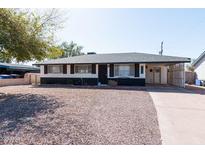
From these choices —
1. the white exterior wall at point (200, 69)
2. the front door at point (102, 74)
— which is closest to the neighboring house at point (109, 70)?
the front door at point (102, 74)

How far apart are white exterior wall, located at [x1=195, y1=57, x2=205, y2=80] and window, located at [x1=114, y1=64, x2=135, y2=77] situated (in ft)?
35.7

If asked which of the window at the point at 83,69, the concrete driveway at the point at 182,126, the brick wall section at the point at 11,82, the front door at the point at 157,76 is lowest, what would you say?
the concrete driveway at the point at 182,126

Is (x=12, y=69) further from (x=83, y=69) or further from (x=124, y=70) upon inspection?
(x=124, y=70)

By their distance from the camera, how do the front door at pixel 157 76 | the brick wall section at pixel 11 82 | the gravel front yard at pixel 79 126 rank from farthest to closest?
the front door at pixel 157 76, the brick wall section at pixel 11 82, the gravel front yard at pixel 79 126

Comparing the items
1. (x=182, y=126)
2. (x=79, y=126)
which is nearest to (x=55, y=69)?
(x=79, y=126)

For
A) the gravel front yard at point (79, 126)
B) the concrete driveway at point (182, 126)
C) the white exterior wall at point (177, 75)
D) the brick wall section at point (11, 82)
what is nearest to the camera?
the gravel front yard at point (79, 126)

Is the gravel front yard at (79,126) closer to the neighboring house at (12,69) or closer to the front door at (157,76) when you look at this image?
the front door at (157,76)

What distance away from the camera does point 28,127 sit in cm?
534

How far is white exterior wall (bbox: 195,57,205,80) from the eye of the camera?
2400cm

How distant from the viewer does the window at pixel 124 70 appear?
18.6 m

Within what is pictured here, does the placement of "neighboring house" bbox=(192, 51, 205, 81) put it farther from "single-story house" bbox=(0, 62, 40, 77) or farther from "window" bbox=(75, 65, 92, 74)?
"single-story house" bbox=(0, 62, 40, 77)

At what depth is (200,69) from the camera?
25141 mm

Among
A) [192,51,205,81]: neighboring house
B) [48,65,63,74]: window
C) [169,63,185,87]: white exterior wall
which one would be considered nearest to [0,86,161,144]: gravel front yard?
[169,63,185,87]: white exterior wall
